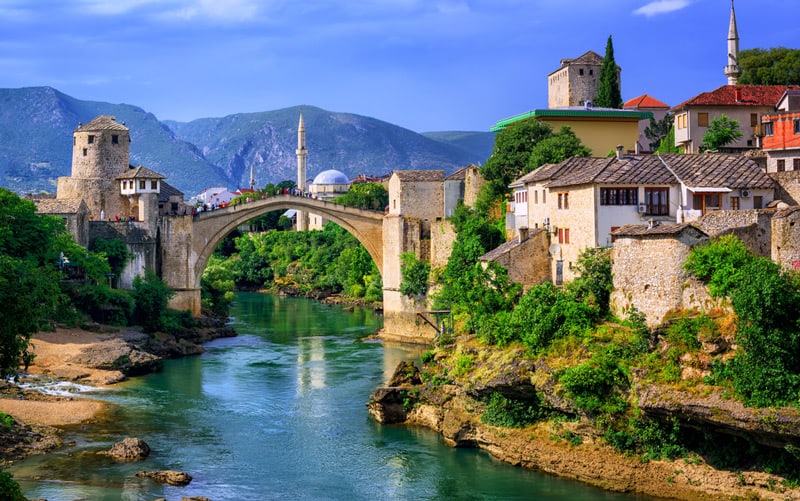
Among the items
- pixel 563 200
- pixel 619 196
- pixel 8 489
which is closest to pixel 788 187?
pixel 619 196

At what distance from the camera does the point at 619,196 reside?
1314 inches

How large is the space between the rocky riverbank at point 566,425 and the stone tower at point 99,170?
25.6m

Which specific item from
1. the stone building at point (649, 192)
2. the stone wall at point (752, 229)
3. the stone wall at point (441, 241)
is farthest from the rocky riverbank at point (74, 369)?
the stone wall at point (752, 229)

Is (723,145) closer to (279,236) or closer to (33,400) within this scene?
(33,400)

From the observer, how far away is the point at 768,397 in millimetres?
23594

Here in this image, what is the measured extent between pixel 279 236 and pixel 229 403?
174 ft

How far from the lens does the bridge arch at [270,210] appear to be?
2116 inches

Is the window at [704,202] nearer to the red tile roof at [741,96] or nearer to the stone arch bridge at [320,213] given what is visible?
the red tile roof at [741,96]

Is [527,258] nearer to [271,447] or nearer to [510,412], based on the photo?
[510,412]

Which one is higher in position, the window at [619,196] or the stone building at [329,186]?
the stone building at [329,186]

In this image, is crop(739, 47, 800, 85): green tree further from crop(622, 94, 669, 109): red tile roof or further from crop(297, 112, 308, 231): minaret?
crop(297, 112, 308, 231): minaret

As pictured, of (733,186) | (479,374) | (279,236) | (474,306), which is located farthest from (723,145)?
(279,236)

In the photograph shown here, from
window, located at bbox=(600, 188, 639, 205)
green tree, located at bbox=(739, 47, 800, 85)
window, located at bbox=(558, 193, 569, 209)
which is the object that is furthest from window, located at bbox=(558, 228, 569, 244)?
green tree, located at bbox=(739, 47, 800, 85)

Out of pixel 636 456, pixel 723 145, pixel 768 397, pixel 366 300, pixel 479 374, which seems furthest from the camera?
pixel 366 300
